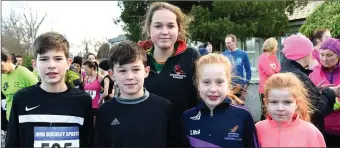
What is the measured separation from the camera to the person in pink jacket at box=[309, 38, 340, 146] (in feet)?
12.2

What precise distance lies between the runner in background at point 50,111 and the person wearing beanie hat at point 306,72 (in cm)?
184

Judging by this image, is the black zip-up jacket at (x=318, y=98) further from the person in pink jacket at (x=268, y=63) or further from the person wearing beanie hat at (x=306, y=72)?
the person in pink jacket at (x=268, y=63)

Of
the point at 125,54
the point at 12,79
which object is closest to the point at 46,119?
the point at 125,54

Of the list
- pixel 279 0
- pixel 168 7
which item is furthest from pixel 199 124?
pixel 279 0

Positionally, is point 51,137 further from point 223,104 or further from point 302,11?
Result: point 302,11

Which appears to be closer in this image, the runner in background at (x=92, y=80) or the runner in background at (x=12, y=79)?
the runner in background at (x=12, y=79)

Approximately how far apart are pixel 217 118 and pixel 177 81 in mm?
483

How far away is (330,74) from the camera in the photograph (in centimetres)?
378

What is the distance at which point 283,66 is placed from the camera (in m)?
3.64

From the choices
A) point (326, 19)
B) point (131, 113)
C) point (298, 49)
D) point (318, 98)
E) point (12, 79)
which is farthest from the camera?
point (326, 19)

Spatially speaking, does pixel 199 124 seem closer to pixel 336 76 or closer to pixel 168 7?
pixel 168 7

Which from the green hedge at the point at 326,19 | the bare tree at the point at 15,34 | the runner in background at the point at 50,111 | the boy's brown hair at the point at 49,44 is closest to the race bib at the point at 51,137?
the runner in background at the point at 50,111

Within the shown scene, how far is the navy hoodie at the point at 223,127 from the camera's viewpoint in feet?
9.05

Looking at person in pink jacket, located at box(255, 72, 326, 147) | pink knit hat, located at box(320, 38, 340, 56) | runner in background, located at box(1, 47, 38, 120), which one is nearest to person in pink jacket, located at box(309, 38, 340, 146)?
pink knit hat, located at box(320, 38, 340, 56)
